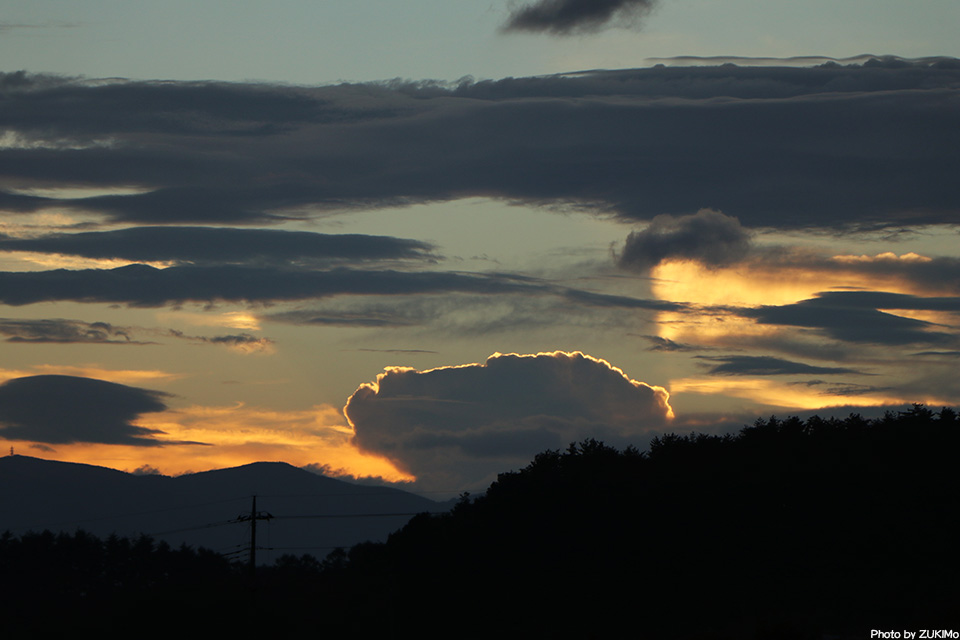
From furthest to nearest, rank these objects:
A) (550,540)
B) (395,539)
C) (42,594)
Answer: (42,594), (395,539), (550,540)

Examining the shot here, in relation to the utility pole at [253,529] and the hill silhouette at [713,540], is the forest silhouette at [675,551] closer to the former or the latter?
the hill silhouette at [713,540]

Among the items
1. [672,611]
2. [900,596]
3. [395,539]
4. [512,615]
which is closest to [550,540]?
[512,615]

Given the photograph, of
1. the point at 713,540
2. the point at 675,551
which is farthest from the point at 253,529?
the point at 713,540

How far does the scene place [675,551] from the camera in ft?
351

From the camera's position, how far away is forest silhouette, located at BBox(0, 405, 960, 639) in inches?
3846

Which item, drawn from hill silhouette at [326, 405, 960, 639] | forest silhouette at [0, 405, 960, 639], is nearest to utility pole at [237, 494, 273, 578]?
forest silhouette at [0, 405, 960, 639]

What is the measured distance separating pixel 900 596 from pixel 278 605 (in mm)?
56037

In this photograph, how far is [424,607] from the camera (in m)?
119

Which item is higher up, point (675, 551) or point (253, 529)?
point (253, 529)

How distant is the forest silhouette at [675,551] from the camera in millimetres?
97688

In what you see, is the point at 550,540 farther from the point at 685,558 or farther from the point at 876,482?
the point at 876,482

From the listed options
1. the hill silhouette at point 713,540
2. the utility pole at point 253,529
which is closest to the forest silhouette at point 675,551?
the hill silhouette at point 713,540

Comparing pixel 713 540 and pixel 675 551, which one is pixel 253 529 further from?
pixel 713 540

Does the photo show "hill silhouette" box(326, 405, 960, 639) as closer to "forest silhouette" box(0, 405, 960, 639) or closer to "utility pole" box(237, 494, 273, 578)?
"forest silhouette" box(0, 405, 960, 639)
